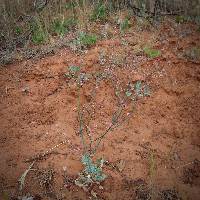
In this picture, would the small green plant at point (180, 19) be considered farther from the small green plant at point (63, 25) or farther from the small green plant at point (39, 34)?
the small green plant at point (39, 34)

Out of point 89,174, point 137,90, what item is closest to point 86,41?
point 137,90

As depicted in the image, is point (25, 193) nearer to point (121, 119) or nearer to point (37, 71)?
point (121, 119)

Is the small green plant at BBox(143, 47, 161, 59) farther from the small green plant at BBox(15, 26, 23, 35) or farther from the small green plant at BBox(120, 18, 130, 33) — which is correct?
the small green plant at BBox(15, 26, 23, 35)

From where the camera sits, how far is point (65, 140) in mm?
3486

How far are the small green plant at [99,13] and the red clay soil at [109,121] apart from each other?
1.58 feet

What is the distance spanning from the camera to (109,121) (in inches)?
146

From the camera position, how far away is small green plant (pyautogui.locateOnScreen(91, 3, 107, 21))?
15.7ft

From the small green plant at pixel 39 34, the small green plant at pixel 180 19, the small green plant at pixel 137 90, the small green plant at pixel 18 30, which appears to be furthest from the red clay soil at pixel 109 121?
the small green plant at pixel 18 30

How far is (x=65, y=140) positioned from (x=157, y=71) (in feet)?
4.53

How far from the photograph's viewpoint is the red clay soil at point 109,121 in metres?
3.15

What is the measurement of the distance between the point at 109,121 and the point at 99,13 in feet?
5.75

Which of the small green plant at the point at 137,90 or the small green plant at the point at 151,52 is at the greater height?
the small green plant at the point at 151,52

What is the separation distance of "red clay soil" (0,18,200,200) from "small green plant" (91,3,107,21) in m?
0.48

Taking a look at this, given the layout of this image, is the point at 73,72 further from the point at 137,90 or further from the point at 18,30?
the point at 18,30
